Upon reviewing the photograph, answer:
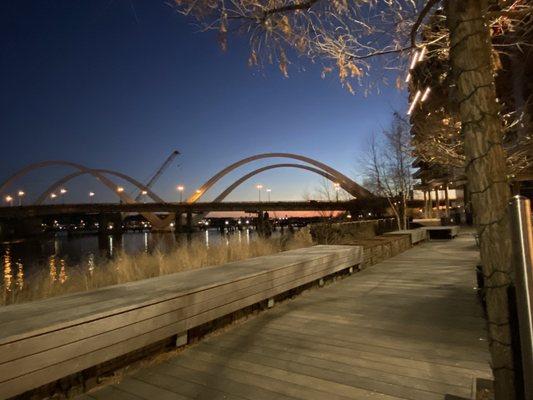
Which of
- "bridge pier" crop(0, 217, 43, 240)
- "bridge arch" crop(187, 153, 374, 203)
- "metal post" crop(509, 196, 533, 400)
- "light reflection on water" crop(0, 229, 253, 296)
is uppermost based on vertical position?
"bridge arch" crop(187, 153, 374, 203)

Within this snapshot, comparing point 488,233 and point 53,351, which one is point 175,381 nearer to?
point 53,351

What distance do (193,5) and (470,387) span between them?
14.3 ft

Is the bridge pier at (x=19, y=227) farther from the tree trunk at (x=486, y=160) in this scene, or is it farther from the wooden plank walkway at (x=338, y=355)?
the tree trunk at (x=486, y=160)

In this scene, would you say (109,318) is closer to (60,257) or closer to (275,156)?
(60,257)

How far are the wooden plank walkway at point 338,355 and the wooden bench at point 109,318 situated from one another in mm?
432

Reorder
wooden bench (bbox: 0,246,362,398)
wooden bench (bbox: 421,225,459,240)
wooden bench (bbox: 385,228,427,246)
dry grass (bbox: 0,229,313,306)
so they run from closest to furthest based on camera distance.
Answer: wooden bench (bbox: 0,246,362,398)
dry grass (bbox: 0,229,313,306)
wooden bench (bbox: 385,228,427,246)
wooden bench (bbox: 421,225,459,240)

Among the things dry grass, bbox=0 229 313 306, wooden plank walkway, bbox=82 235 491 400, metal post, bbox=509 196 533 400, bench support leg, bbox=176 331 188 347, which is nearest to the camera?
metal post, bbox=509 196 533 400

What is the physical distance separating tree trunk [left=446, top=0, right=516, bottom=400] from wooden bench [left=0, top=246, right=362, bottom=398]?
3.38 m

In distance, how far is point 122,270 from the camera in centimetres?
870

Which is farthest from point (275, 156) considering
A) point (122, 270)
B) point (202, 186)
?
point (122, 270)

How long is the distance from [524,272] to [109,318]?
3.62 meters

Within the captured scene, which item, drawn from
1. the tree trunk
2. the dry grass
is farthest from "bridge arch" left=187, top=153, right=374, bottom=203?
the tree trunk

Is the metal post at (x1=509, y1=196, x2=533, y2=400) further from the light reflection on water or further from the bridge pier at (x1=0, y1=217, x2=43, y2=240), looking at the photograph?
the bridge pier at (x1=0, y1=217, x2=43, y2=240)

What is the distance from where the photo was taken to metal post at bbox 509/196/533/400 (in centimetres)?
210
